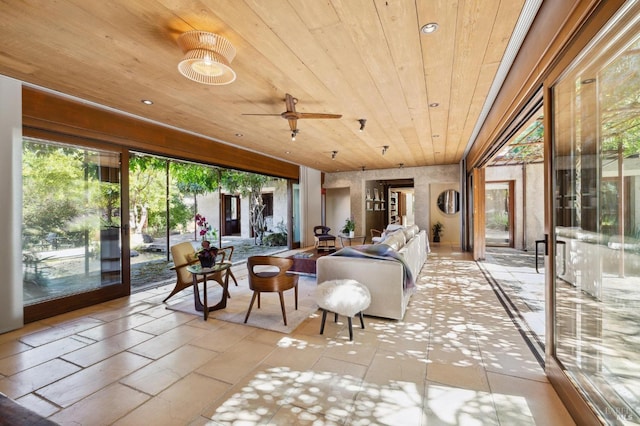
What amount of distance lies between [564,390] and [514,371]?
0.40 m

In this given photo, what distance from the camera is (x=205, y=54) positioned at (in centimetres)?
209

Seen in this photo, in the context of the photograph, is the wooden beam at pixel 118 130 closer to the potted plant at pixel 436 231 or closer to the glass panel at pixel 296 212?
the glass panel at pixel 296 212

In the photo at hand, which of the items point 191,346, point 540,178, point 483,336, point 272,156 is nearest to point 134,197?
point 272,156

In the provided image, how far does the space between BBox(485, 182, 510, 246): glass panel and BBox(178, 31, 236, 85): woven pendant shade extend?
862cm

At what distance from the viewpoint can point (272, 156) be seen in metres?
7.21

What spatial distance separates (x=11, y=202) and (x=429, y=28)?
4.41m

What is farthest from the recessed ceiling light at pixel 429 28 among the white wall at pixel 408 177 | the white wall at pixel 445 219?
the white wall at pixel 445 219

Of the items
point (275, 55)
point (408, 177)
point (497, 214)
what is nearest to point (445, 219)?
point (497, 214)

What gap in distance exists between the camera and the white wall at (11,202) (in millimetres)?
2916

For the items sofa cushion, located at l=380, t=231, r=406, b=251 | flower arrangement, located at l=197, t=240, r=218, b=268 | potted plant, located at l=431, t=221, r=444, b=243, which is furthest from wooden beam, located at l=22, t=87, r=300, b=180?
potted plant, located at l=431, t=221, r=444, b=243

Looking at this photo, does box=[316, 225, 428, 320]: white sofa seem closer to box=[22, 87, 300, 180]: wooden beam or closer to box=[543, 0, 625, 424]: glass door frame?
box=[543, 0, 625, 424]: glass door frame

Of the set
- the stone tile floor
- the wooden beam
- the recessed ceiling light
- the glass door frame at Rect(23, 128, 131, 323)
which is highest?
the recessed ceiling light

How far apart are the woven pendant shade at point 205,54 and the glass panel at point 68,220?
8.66ft

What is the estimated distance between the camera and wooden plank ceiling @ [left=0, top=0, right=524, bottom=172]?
1893 millimetres
